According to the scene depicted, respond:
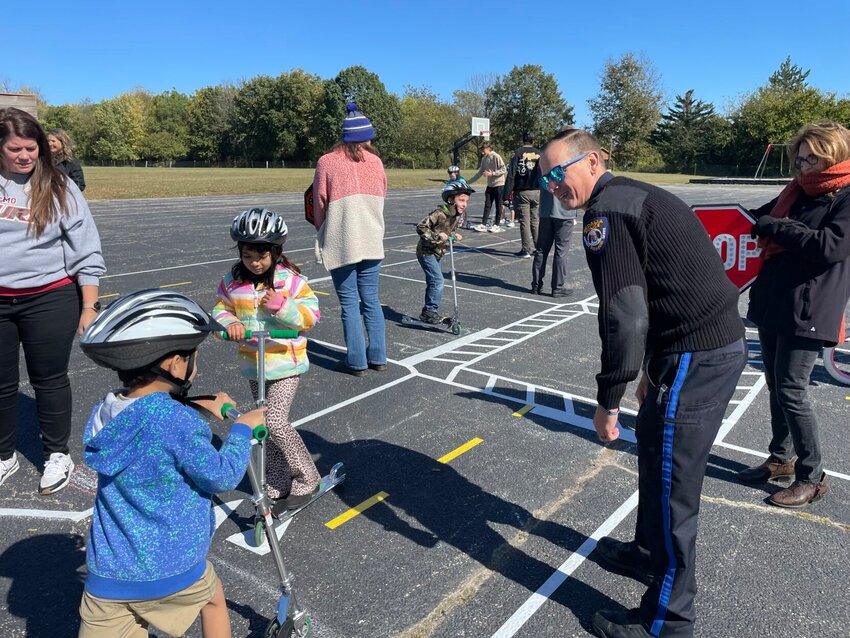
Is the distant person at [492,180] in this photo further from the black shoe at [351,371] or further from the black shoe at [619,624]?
the black shoe at [619,624]

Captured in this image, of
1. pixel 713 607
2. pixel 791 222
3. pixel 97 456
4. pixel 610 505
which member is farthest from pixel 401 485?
pixel 791 222

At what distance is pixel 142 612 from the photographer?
1.99 meters

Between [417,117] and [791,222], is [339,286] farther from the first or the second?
[417,117]

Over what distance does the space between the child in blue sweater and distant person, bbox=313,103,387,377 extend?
3.37 meters

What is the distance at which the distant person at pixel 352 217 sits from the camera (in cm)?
523

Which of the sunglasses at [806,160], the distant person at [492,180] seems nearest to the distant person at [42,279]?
the sunglasses at [806,160]

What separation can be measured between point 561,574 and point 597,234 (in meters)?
1.80

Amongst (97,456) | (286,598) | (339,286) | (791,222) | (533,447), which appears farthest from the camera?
(339,286)

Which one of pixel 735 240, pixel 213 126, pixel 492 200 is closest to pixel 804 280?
pixel 735 240

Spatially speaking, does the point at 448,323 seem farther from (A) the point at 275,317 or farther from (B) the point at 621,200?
(B) the point at 621,200

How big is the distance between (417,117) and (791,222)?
258 feet

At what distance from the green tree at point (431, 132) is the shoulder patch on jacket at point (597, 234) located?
72.8m

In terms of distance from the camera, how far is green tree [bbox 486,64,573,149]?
6488 cm

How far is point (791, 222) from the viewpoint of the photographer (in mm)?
3322
